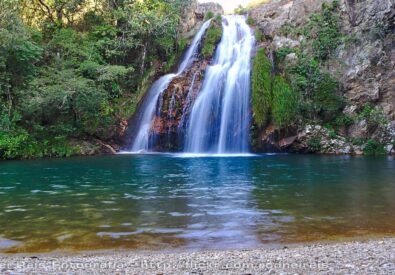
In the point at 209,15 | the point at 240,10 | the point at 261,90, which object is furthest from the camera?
the point at 240,10

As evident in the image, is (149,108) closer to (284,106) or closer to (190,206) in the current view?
(284,106)

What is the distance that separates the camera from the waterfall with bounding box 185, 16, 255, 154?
28.0 metres

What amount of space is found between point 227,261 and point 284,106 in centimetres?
2250

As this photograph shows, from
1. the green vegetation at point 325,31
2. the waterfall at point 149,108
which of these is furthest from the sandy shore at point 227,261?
the green vegetation at point 325,31

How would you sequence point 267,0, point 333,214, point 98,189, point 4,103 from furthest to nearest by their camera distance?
point 267,0, point 4,103, point 98,189, point 333,214

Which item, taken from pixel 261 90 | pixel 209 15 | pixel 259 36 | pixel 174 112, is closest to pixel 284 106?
pixel 261 90

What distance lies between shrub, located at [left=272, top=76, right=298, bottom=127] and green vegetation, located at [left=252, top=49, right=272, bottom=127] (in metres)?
0.44

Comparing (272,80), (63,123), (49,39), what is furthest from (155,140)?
(49,39)

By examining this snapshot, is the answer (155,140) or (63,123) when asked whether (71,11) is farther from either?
(155,140)

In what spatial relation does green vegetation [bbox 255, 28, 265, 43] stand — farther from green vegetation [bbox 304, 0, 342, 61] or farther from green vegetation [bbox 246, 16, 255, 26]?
green vegetation [bbox 304, 0, 342, 61]

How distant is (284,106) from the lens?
28.1m

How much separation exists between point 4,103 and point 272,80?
17.4 m

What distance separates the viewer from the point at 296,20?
34875 millimetres

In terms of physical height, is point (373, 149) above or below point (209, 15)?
below
